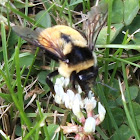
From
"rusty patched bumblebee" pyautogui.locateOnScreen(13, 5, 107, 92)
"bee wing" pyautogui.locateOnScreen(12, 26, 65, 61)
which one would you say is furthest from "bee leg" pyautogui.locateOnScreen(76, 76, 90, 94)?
"bee wing" pyautogui.locateOnScreen(12, 26, 65, 61)

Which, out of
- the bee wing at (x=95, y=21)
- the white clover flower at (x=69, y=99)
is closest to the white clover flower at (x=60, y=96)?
the white clover flower at (x=69, y=99)

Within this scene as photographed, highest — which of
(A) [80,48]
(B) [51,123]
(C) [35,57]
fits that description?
(A) [80,48]

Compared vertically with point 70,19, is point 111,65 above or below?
below

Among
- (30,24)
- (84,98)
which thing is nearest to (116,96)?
(84,98)

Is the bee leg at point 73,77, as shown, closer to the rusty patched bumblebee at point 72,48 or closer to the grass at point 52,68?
the rusty patched bumblebee at point 72,48

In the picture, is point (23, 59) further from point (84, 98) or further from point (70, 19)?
point (84, 98)

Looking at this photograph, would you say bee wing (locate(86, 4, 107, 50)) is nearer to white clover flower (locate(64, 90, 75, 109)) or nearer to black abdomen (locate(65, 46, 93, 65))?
black abdomen (locate(65, 46, 93, 65))
